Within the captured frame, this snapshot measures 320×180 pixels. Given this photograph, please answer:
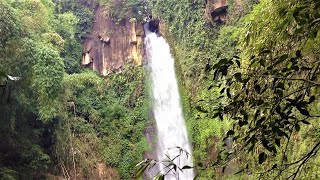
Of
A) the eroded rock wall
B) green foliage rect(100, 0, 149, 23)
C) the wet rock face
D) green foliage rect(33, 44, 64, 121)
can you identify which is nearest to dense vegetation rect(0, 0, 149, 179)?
green foliage rect(33, 44, 64, 121)

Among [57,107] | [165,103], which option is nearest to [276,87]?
[57,107]

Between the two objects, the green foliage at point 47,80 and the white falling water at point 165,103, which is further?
the white falling water at point 165,103

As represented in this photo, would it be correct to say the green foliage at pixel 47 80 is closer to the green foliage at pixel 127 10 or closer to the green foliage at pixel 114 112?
the green foliage at pixel 114 112

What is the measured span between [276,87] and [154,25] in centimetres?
1333

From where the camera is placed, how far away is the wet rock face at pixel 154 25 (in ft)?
47.0

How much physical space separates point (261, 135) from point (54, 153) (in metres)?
9.02

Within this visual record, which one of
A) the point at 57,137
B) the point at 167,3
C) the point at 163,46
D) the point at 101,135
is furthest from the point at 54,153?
the point at 167,3

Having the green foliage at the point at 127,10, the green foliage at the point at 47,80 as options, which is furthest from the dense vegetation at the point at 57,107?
the green foliage at the point at 127,10

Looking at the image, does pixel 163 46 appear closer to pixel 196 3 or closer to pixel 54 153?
pixel 196 3

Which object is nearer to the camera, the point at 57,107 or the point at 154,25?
the point at 57,107

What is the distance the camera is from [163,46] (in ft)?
44.9

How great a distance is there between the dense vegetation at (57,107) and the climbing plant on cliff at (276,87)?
11.1 ft

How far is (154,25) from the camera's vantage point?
14.5 meters

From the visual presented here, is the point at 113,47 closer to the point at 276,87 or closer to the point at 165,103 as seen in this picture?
the point at 165,103
